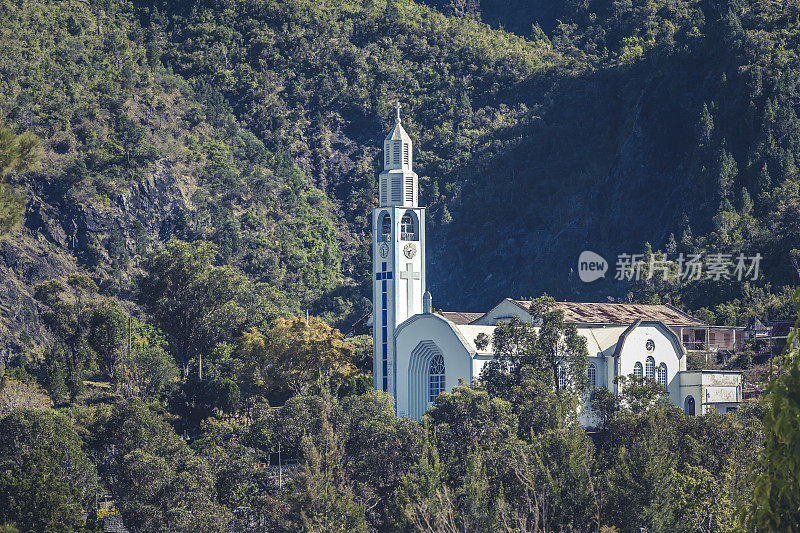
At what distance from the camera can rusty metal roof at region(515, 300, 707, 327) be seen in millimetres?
63719

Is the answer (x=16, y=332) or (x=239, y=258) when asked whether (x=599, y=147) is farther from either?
(x=16, y=332)

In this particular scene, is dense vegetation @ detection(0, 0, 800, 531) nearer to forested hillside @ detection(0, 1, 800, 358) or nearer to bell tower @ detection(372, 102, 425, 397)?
forested hillside @ detection(0, 1, 800, 358)

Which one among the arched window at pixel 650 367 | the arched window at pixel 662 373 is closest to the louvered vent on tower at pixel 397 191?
the arched window at pixel 650 367

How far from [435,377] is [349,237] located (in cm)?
6384

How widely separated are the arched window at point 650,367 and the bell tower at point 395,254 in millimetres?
14330

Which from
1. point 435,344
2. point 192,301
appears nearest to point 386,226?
point 435,344

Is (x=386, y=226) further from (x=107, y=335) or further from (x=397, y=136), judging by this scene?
(x=107, y=335)

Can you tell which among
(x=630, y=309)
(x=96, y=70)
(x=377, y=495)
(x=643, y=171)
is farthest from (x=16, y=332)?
(x=643, y=171)

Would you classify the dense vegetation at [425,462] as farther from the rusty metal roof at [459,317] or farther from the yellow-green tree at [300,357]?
the rusty metal roof at [459,317]

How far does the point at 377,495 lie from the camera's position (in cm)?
4325

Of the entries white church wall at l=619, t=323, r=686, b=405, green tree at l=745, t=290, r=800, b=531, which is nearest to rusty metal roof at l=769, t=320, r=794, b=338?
white church wall at l=619, t=323, r=686, b=405

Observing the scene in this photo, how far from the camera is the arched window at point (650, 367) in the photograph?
2345 inches

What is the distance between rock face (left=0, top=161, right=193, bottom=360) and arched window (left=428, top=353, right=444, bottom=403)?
130ft

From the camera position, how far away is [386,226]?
68750mm
